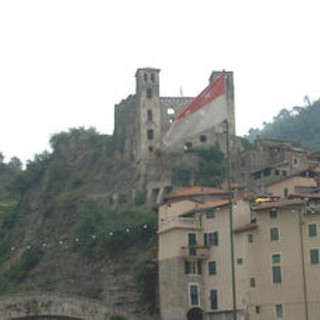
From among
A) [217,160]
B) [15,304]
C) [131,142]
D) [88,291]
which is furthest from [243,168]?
[15,304]

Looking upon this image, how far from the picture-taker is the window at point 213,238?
71188 mm

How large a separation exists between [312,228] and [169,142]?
94.6 feet

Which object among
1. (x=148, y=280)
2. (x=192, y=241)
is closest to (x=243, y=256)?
(x=192, y=241)

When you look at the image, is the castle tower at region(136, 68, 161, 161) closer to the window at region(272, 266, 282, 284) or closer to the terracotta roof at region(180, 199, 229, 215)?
the terracotta roof at region(180, 199, 229, 215)

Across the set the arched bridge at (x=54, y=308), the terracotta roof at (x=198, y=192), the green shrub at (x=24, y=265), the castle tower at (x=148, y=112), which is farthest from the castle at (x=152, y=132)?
the arched bridge at (x=54, y=308)

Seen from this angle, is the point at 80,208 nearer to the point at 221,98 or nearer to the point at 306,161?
the point at 306,161

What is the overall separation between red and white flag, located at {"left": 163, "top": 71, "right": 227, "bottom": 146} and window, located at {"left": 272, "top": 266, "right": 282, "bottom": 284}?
97.1ft

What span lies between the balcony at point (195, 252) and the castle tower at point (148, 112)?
31.2 meters

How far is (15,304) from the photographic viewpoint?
224 feet

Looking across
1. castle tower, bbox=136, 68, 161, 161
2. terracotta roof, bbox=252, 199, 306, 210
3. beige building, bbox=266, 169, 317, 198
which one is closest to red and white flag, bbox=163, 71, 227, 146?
terracotta roof, bbox=252, 199, 306, 210

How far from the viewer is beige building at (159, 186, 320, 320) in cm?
6581

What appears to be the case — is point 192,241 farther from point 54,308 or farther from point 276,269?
point 54,308

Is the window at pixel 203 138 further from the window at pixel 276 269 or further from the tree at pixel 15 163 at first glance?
the tree at pixel 15 163

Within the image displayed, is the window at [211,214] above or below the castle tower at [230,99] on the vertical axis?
below
